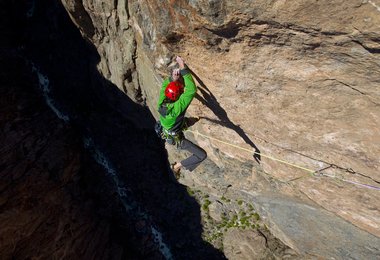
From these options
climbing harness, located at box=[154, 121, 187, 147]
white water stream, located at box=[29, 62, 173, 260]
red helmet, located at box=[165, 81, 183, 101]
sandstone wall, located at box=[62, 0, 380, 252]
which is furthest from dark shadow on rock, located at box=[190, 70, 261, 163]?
white water stream, located at box=[29, 62, 173, 260]

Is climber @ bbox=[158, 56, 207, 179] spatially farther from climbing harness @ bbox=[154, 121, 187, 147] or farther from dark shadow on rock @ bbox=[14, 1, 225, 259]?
dark shadow on rock @ bbox=[14, 1, 225, 259]

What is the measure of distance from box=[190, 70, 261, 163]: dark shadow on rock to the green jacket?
24.1 inches

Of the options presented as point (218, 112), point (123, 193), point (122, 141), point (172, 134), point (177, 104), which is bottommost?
point (123, 193)

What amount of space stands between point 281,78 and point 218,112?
2261mm

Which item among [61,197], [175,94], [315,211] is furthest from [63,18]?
[315,211]

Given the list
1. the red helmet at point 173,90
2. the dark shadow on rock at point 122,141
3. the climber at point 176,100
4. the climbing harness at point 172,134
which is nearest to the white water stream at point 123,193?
the dark shadow on rock at point 122,141

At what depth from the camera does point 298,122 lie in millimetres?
6625

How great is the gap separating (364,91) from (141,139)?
27.5 ft

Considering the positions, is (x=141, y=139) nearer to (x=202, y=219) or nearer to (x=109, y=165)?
(x=109, y=165)

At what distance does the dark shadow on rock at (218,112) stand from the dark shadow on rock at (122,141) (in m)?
3.99

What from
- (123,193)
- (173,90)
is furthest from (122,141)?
(173,90)

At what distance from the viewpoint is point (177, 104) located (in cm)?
712

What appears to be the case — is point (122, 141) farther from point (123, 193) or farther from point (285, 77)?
point (285, 77)

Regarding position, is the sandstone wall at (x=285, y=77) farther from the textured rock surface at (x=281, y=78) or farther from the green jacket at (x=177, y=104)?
the green jacket at (x=177, y=104)
